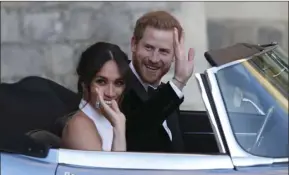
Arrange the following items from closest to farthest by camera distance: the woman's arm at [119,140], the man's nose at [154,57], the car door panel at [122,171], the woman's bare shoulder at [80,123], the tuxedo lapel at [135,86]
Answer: the car door panel at [122,171] → the woman's arm at [119,140] → the woman's bare shoulder at [80,123] → the tuxedo lapel at [135,86] → the man's nose at [154,57]

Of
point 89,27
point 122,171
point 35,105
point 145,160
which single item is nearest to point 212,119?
point 145,160

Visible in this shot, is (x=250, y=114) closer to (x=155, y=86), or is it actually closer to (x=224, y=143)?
(x=224, y=143)

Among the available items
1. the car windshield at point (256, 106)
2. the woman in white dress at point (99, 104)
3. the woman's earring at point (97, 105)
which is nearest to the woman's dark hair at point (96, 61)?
the woman in white dress at point (99, 104)

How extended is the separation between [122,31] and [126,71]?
353cm

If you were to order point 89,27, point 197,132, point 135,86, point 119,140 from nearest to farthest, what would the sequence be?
point 119,140, point 135,86, point 197,132, point 89,27

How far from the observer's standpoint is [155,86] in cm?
371

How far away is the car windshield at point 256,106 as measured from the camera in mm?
3029

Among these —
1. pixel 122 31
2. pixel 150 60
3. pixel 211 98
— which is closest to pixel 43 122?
pixel 150 60

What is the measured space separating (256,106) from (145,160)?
1.74ft

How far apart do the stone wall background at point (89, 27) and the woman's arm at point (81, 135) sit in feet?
11.8

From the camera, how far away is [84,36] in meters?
7.05

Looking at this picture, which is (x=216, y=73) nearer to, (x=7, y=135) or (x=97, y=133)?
Answer: (x=97, y=133)

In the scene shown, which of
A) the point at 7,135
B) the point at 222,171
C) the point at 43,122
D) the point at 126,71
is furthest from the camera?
the point at 43,122

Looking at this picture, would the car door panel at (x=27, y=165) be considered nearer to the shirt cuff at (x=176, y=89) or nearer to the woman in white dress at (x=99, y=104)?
the woman in white dress at (x=99, y=104)
